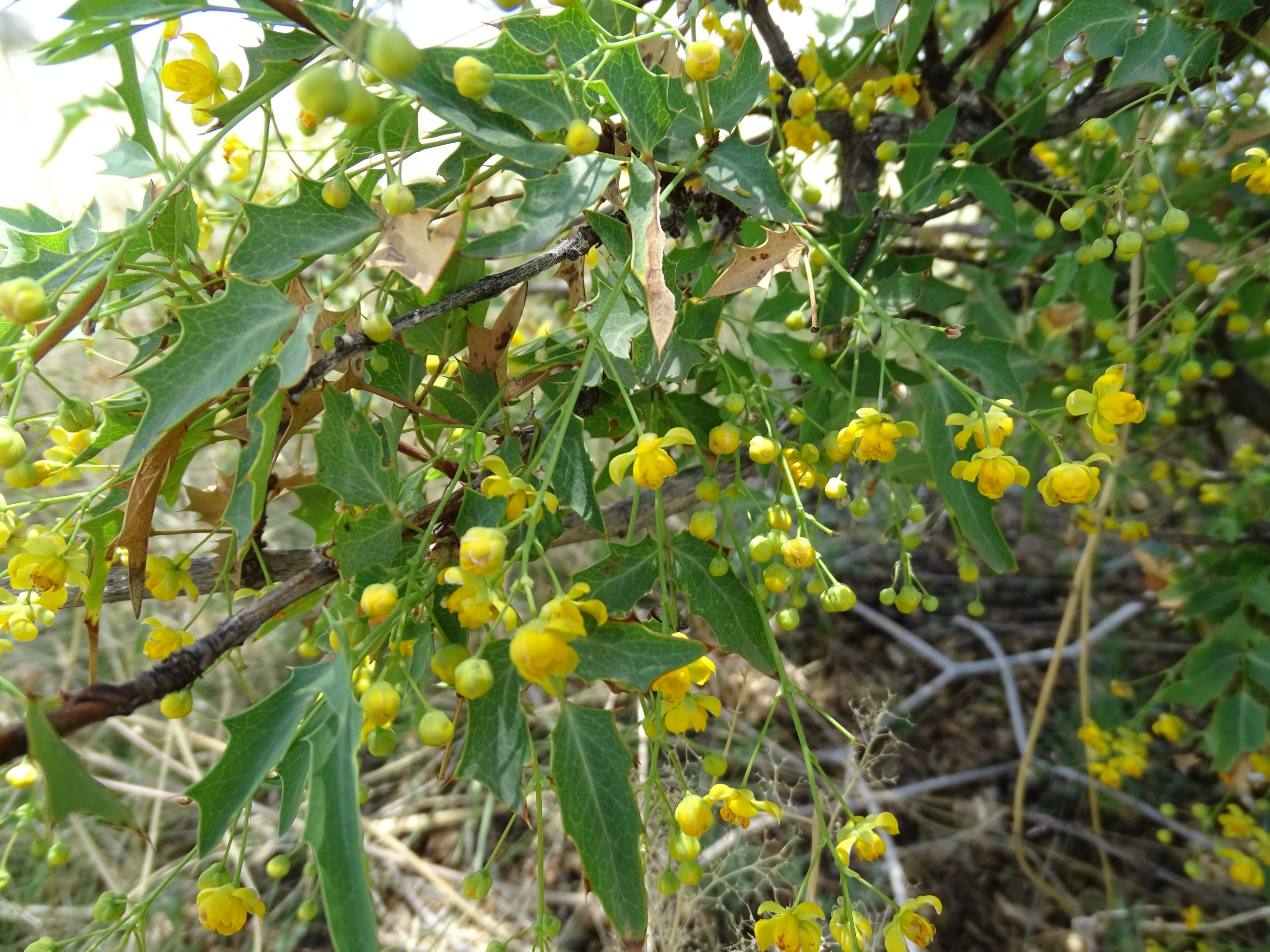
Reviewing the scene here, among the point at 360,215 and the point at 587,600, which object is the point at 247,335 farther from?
the point at 587,600

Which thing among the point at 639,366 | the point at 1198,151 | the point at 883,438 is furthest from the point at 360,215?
the point at 1198,151

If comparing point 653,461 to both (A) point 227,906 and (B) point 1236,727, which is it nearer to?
(A) point 227,906

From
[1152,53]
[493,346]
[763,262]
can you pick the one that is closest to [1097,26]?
[1152,53]

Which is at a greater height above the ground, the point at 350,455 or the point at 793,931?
the point at 350,455

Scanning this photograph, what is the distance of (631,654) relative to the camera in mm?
606

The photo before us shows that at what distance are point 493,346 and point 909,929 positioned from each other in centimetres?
71

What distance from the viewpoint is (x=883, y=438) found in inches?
30.2

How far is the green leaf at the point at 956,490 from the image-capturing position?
0.80 m

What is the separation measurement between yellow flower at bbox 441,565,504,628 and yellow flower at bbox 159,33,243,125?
54cm

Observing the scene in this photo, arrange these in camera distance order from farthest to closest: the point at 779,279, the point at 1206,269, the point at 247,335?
1. the point at 1206,269
2. the point at 779,279
3. the point at 247,335

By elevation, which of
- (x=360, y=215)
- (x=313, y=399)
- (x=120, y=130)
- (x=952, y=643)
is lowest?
(x=952, y=643)

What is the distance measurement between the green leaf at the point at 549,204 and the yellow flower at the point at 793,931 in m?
0.66

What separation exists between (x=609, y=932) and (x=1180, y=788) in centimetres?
137

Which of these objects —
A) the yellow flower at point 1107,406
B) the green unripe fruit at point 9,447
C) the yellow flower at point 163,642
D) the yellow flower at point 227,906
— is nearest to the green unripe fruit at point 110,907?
the yellow flower at point 227,906
